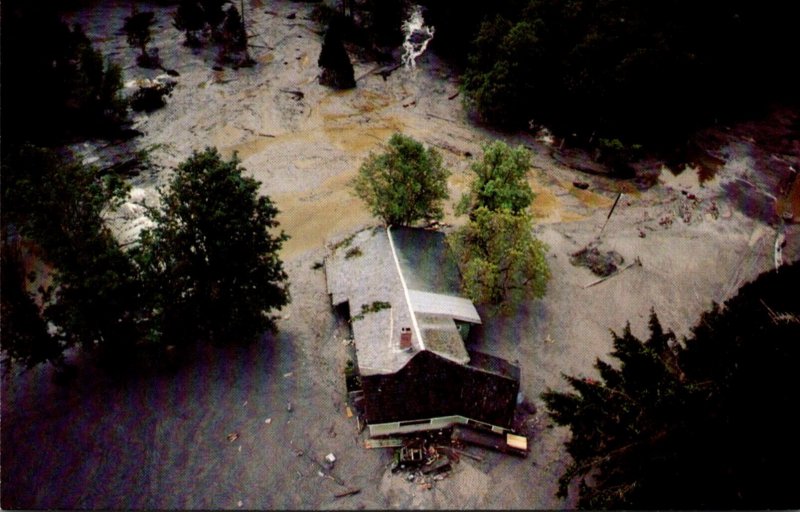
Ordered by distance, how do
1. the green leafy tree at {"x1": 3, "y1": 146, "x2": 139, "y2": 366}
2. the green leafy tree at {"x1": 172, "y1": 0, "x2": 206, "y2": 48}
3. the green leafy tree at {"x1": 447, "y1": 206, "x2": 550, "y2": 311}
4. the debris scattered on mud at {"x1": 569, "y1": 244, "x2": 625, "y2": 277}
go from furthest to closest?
the green leafy tree at {"x1": 172, "y1": 0, "x2": 206, "y2": 48}
the debris scattered on mud at {"x1": 569, "y1": 244, "x2": 625, "y2": 277}
the green leafy tree at {"x1": 447, "y1": 206, "x2": 550, "y2": 311}
the green leafy tree at {"x1": 3, "y1": 146, "x2": 139, "y2": 366}

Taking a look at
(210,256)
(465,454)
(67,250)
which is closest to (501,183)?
(465,454)

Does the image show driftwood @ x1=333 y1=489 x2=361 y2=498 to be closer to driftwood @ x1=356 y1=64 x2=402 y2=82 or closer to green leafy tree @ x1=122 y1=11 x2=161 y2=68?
driftwood @ x1=356 y1=64 x2=402 y2=82

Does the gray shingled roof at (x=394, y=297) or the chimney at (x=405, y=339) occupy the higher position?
the chimney at (x=405, y=339)

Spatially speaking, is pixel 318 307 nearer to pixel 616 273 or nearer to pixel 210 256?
pixel 210 256

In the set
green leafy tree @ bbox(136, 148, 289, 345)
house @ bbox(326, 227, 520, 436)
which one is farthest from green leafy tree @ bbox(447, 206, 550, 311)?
green leafy tree @ bbox(136, 148, 289, 345)

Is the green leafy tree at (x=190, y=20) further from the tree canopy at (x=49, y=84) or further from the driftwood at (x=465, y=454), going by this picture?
the driftwood at (x=465, y=454)

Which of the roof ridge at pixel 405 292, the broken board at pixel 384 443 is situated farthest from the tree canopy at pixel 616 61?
the broken board at pixel 384 443
